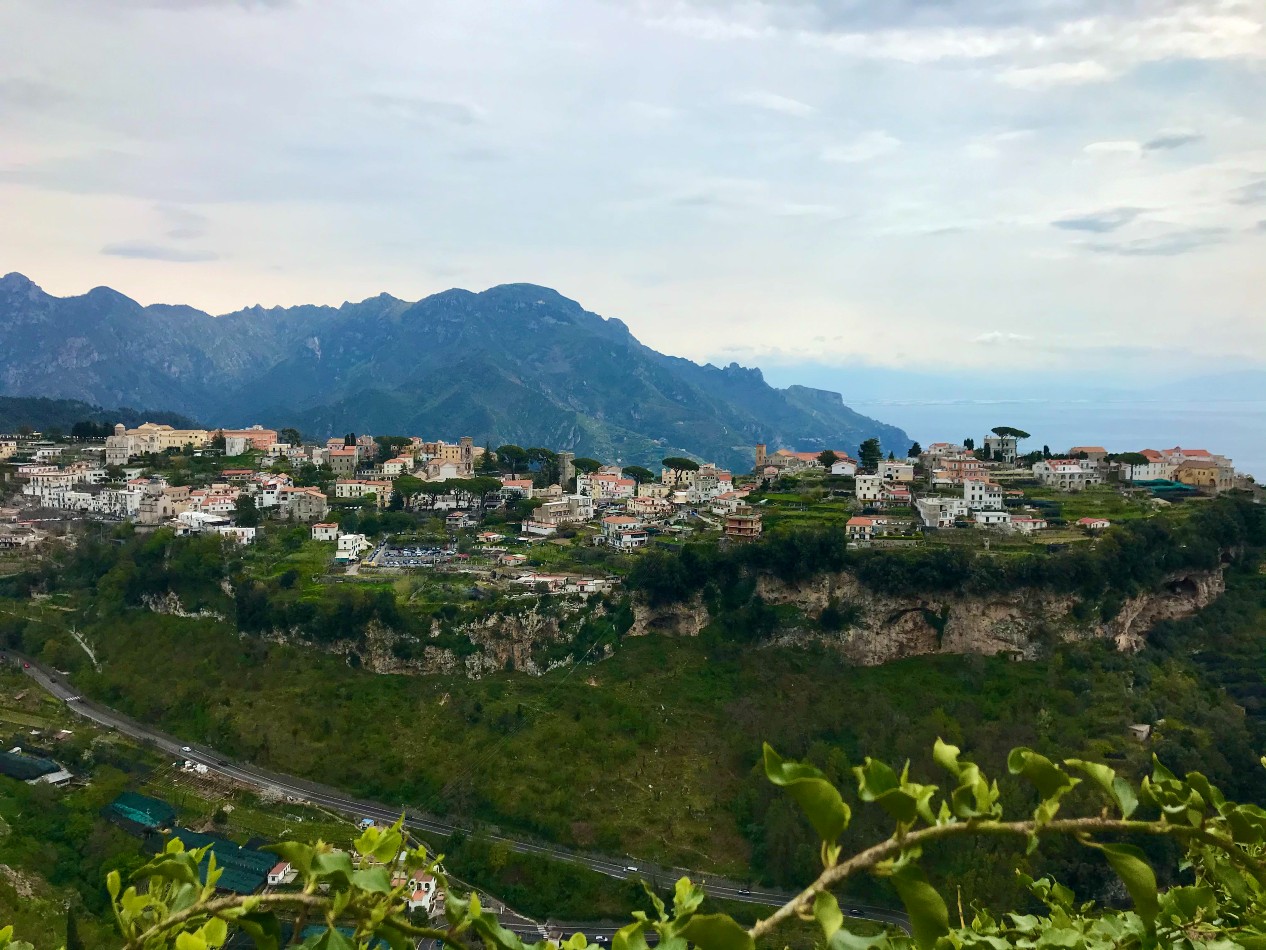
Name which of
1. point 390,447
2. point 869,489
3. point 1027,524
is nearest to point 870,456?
point 869,489

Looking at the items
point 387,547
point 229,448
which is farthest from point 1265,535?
point 229,448

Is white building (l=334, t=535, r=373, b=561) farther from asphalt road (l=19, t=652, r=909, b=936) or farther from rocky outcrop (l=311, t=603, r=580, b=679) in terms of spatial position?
asphalt road (l=19, t=652, r=909, b=936)

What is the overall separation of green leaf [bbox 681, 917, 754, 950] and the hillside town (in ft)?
76.2

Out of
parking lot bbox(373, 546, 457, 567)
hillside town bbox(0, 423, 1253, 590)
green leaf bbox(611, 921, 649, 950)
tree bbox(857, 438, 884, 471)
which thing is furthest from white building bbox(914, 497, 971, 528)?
green leaf bbox(611, 921, 649, 950)

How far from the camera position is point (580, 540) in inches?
1193

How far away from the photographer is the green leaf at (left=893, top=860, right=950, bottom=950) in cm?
156

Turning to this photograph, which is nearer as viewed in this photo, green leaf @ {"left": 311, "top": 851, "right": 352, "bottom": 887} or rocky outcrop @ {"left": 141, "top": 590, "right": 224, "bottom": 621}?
green leaf @ {"left": 311, "top": 851, "right": 352, "bottom": 887}

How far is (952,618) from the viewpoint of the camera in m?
23.1

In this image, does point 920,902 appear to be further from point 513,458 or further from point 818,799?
point 513,458

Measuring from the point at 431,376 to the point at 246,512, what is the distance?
8774 centimetres

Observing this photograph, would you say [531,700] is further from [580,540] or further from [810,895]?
[810,895]

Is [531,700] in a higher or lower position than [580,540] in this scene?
lower

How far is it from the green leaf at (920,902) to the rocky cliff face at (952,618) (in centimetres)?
2289

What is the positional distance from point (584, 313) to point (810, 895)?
164 m
